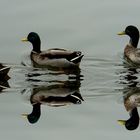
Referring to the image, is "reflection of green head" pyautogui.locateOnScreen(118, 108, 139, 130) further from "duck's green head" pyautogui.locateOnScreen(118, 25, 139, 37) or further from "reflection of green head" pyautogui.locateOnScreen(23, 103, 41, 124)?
"duck's green head" pyautogui.locateOnScreen(118, 25, 139, 37)

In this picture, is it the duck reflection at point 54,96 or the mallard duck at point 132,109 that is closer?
the mallard duck at point 132,109

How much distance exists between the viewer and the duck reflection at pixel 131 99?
16.5 metres

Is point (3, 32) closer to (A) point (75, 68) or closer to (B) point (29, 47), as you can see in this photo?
(B) point (29, 47)

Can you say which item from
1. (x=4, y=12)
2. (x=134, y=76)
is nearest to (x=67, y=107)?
(x=134, y=76)

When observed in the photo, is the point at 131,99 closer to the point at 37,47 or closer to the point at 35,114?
the point at 35,114

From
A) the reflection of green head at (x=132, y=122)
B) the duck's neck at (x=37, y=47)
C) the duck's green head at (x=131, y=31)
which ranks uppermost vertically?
the duck's green head at (x=131, y=31)

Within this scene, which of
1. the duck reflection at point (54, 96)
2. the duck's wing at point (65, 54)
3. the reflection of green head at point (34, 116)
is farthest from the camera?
the duck's wing at point (65, 54)

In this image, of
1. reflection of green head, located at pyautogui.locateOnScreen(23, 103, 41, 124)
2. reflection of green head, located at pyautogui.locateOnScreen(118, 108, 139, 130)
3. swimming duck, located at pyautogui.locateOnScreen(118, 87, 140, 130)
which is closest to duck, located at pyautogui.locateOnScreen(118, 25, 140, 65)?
swimming duck, located at pyautogui.locateOnScreen(118, 87, 140, 130)

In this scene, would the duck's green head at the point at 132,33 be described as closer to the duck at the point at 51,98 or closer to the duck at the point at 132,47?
the duck at the point at 132,47

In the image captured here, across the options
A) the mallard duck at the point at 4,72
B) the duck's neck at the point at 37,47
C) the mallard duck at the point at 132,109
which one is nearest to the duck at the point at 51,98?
the mallard duck at the point at 132,109

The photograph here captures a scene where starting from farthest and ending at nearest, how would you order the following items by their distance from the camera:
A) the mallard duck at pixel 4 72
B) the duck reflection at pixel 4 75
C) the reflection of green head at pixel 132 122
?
the mallard duck at pixel 4 72, the duck reflection at pixel 4 75, the reflection of green head at pixel 132 122

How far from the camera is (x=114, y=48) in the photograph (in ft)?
73.0

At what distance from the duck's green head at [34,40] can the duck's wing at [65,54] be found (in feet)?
3.34

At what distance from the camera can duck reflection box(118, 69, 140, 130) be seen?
650 inches
